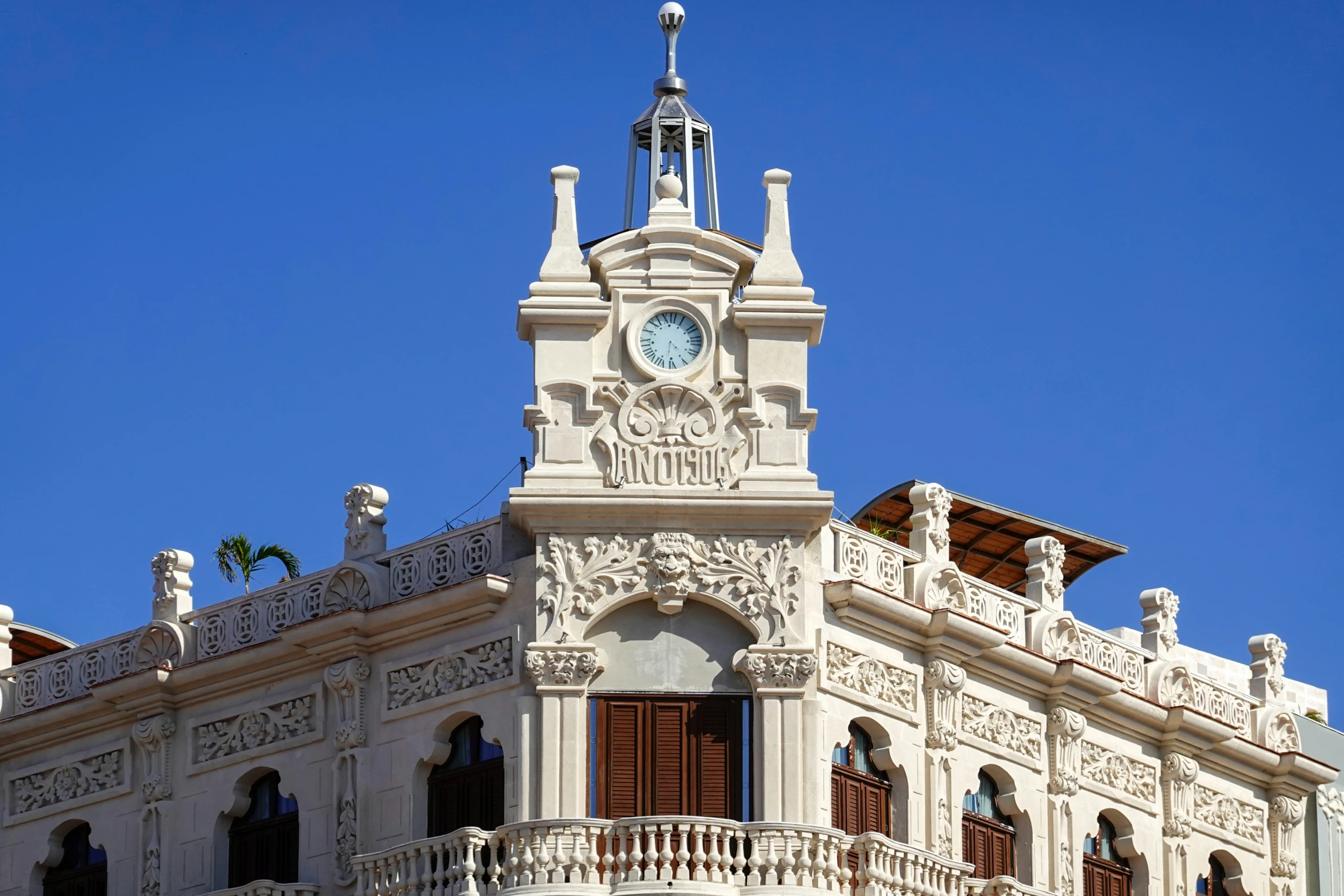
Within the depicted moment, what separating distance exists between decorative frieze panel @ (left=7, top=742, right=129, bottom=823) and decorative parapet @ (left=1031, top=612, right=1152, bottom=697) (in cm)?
1182

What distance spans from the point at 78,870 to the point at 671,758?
9073 millimetres

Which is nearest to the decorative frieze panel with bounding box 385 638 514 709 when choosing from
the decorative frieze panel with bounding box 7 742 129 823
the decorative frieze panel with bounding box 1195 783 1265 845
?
the decorative frieze panel with bounding box 7 742 129 823

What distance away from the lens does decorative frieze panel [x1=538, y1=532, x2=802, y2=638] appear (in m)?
41.0

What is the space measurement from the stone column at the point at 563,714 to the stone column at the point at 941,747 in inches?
184

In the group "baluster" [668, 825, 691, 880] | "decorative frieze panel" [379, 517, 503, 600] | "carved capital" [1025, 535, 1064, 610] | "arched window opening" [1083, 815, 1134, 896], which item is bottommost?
"baluster" [668, 825, 691, 880]

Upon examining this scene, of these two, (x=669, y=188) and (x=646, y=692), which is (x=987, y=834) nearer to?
(x=646, y=692)

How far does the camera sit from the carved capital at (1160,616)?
47094mm

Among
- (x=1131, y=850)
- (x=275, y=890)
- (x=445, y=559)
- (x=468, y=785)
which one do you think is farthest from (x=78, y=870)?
(x=1131, y=850)

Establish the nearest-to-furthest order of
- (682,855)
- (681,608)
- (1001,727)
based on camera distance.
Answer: (682,855) < (681,608) < (1001,727)

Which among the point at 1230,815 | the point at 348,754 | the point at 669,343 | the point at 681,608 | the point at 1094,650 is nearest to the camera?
the point at 681,608

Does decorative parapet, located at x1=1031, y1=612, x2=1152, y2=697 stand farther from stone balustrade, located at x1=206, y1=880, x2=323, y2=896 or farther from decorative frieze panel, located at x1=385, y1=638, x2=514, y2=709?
stone balustrade, located at x1=206, y1=880, x2=323, y2=896

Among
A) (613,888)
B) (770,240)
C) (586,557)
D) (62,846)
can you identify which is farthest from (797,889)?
(62,846)

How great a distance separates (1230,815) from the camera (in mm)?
46938

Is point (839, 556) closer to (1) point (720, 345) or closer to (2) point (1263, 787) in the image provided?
(1) point (720, 345)
